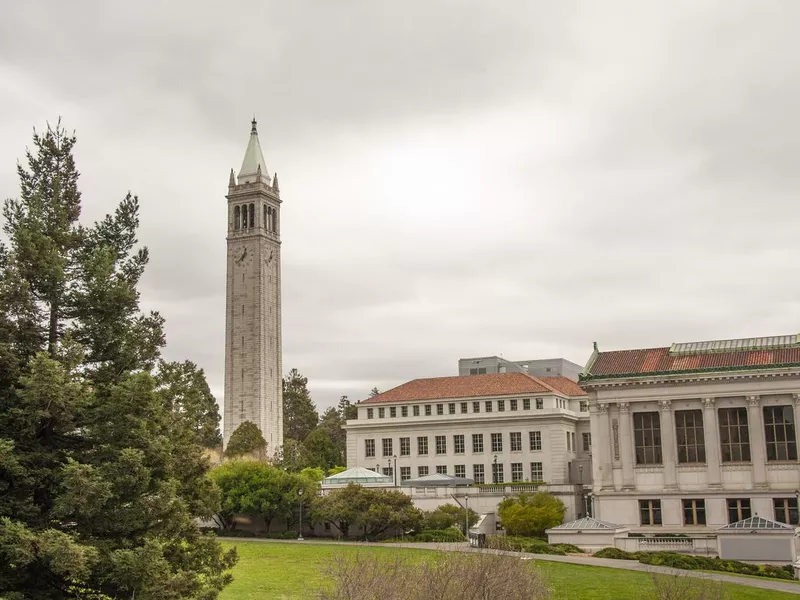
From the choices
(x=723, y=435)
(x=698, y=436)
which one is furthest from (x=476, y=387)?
(x=723, y=435)

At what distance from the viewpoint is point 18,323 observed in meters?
23.0

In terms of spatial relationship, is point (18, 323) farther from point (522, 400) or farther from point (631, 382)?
point (522, 400)

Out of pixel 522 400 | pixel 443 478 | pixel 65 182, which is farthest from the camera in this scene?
pixel 522 400

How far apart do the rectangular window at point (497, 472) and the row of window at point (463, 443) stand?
5.21 ft

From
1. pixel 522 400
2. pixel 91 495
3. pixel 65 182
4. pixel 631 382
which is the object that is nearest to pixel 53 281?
pixel 65 182

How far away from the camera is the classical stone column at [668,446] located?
62719 millimetres

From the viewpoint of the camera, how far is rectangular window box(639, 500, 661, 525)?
62.9 m

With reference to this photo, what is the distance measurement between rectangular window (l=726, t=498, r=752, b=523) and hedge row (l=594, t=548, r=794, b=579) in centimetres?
1472

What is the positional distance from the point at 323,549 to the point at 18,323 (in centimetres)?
3073

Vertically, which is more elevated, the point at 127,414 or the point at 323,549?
the point at 127,414

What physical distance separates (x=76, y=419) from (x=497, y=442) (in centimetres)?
6722

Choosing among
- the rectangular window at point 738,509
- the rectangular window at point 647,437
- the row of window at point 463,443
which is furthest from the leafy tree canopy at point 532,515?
the row of window at point 463,443

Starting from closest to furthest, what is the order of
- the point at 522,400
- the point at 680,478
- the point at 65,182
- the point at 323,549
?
the point at 65,182 → the point at 323,549 → the point at 680,478 → the point at 522,400

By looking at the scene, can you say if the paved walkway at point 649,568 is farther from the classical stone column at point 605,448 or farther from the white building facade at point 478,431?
the white building facade at point 478,431
